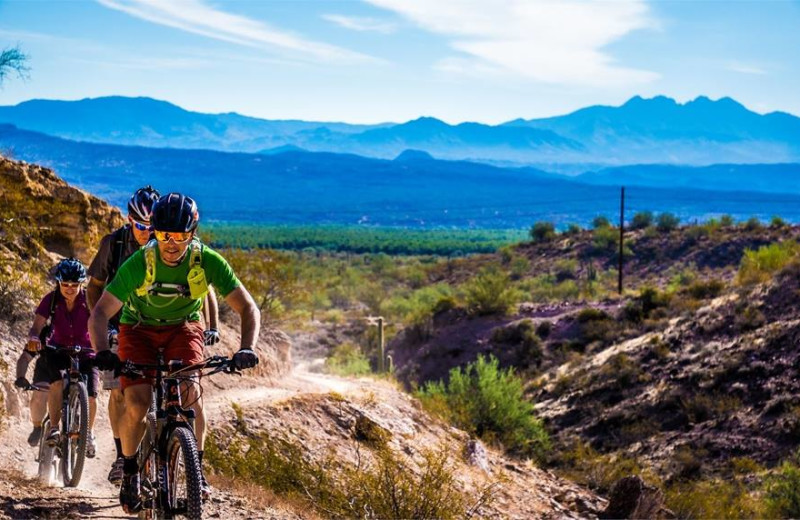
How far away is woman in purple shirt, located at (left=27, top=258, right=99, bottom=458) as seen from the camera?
27.0 feet

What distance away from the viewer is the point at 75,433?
8336 mm

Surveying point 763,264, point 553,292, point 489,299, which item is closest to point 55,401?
point 763,264

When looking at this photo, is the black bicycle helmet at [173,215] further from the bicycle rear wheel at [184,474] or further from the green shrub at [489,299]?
the green shrub at [489,299]

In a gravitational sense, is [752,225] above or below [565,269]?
above

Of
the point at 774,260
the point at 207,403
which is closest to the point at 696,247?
the point at 774,260

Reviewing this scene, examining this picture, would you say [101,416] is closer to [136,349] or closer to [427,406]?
[136,349]

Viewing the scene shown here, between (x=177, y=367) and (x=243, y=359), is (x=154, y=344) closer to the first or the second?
(x=177, y=367)

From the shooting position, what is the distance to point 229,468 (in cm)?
1038

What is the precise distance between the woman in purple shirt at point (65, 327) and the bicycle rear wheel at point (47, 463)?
5.7 inches

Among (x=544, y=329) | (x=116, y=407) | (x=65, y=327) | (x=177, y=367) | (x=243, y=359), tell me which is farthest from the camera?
(x=544, y=329)

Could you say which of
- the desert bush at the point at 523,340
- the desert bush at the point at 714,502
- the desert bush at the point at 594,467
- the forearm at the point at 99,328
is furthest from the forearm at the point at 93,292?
the desert bush at the point at 523,340

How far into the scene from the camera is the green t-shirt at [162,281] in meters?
5.88

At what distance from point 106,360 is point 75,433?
3.01 metres

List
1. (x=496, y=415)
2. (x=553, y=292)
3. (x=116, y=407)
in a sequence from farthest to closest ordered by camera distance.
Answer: (x=553, y=292), (x=496, y=415), (x=116, y=407)
